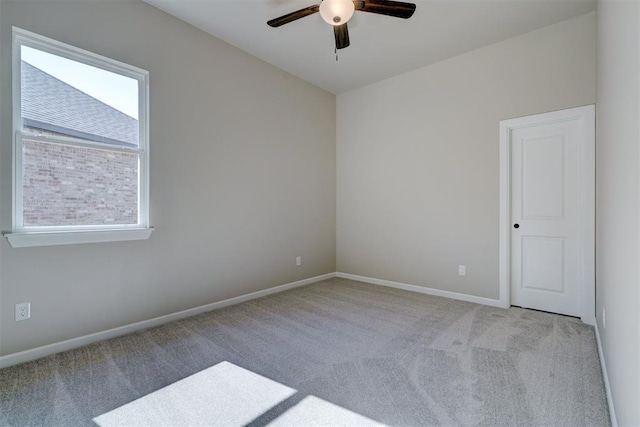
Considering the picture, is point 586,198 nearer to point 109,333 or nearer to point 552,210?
point 552,210

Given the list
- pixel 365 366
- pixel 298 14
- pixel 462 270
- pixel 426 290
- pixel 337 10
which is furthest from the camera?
pixel 426 290

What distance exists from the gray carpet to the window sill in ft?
2.83

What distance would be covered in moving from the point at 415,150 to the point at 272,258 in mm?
2428

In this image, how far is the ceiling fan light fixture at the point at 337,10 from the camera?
6.76 ft

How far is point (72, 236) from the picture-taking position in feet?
8.04

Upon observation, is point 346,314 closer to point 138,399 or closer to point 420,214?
point 420,214

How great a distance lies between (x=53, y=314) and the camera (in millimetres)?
2408

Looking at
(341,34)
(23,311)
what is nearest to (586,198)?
(341,34)

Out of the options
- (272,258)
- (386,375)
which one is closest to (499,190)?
(386,375)

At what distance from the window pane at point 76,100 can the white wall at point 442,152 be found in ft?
10.1

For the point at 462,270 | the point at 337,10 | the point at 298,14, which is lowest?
the point at 462,270

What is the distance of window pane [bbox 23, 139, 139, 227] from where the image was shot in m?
2.32

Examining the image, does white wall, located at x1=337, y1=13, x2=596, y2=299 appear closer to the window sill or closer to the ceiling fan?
the ceiling fan

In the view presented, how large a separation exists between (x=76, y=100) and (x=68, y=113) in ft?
0.45
